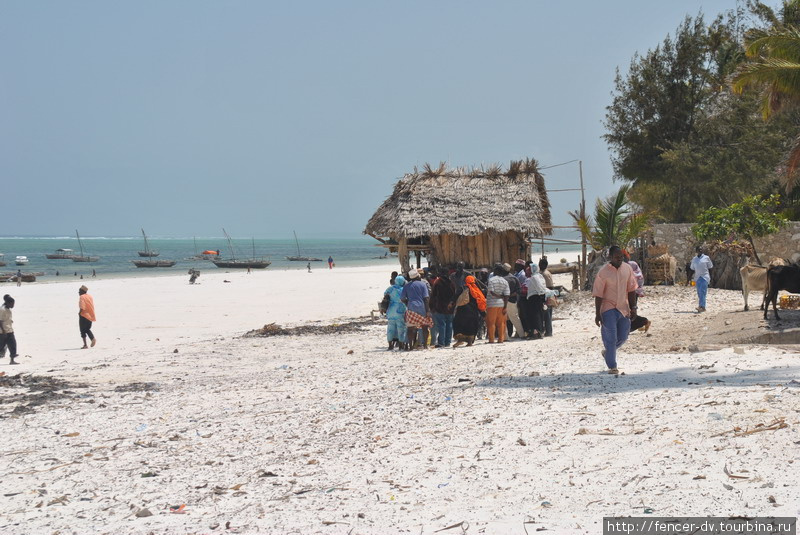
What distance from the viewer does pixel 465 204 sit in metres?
18.2

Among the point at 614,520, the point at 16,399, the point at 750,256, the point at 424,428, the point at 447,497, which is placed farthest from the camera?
the point at 750,256

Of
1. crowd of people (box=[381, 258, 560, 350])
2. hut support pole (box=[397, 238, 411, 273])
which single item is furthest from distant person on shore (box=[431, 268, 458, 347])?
hut support pole (box=[397, 238, 411, 273])

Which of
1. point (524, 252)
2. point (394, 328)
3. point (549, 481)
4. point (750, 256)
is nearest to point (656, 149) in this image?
point (750, 256)

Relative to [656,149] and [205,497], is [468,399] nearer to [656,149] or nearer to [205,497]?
[205,497]

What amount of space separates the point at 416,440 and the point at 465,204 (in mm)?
12260

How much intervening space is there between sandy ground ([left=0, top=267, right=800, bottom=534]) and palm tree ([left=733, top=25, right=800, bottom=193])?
13.5 feet

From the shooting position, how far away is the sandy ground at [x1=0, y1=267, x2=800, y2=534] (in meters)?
4.84

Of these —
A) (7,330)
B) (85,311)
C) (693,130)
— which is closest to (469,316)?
(7,330)

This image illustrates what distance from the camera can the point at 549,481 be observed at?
17.0 feet

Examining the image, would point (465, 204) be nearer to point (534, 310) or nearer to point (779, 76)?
point (534, 310)

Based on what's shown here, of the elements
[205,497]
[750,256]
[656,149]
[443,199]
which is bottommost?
[205,497]

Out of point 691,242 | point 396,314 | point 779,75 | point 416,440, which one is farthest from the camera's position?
point 691,242

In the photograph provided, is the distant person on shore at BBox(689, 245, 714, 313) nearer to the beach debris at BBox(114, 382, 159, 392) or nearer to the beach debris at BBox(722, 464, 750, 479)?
the beach debris at BBox(114, 382, 159, 392)

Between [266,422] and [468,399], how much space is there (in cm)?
207
